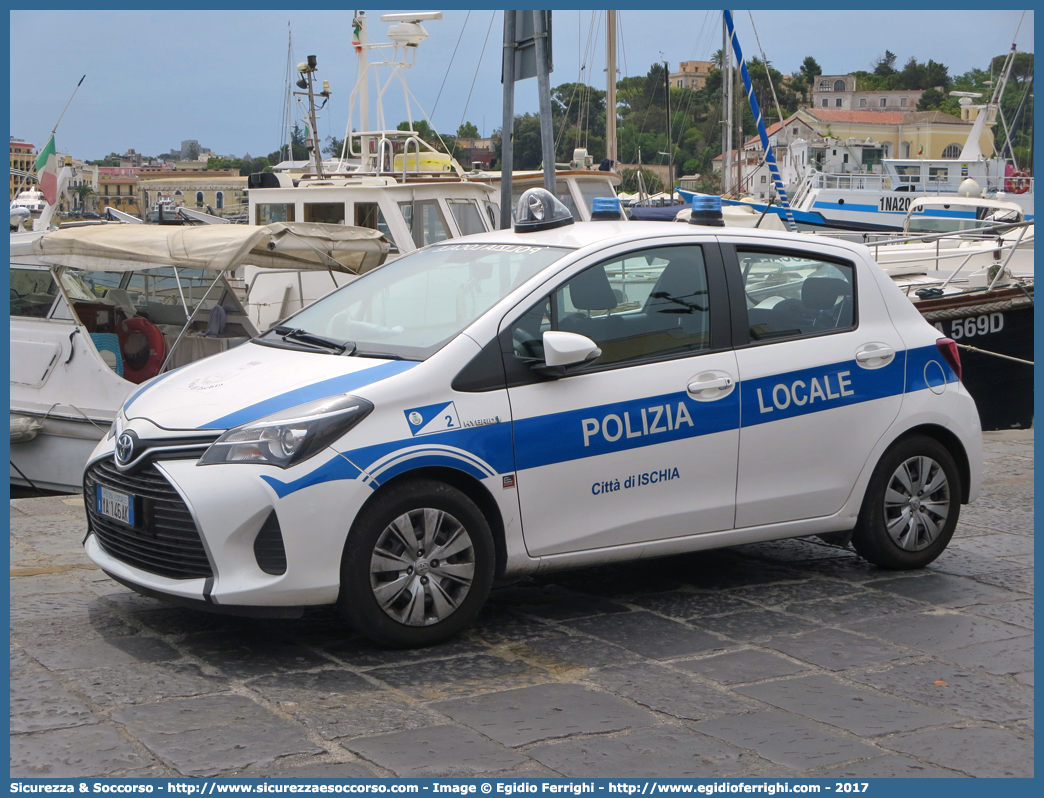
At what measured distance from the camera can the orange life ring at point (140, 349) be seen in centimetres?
1130

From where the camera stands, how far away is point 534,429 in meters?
4.81

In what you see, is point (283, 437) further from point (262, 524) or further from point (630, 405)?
point (630, 405)

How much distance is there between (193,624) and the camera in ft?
16.3

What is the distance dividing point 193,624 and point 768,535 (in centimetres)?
267

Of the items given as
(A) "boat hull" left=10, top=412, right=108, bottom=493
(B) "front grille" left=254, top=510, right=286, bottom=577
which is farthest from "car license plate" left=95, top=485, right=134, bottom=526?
(A) "boat hull" left=10, top=412, right=108, bottom=493

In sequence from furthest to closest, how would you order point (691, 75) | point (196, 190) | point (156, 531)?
point (691, 75) < point (196, 190) < point (156, 531)

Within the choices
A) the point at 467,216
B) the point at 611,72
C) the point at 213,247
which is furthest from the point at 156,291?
the point at 611,72

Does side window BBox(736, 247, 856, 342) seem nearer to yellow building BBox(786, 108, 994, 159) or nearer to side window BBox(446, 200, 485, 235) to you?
side window BBox(446, 200, 485, 235)

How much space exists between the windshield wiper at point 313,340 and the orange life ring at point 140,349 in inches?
242

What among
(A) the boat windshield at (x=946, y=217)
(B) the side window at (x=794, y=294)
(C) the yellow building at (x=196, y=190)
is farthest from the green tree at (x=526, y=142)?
(C) the yellow building at (x=196, y=190)

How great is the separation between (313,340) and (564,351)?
48.5 inches

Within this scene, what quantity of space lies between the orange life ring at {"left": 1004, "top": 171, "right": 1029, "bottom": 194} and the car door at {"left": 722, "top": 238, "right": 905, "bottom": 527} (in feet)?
118

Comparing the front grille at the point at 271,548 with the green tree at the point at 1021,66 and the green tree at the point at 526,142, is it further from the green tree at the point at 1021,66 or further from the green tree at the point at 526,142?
the green tree at the point at 1021,66
